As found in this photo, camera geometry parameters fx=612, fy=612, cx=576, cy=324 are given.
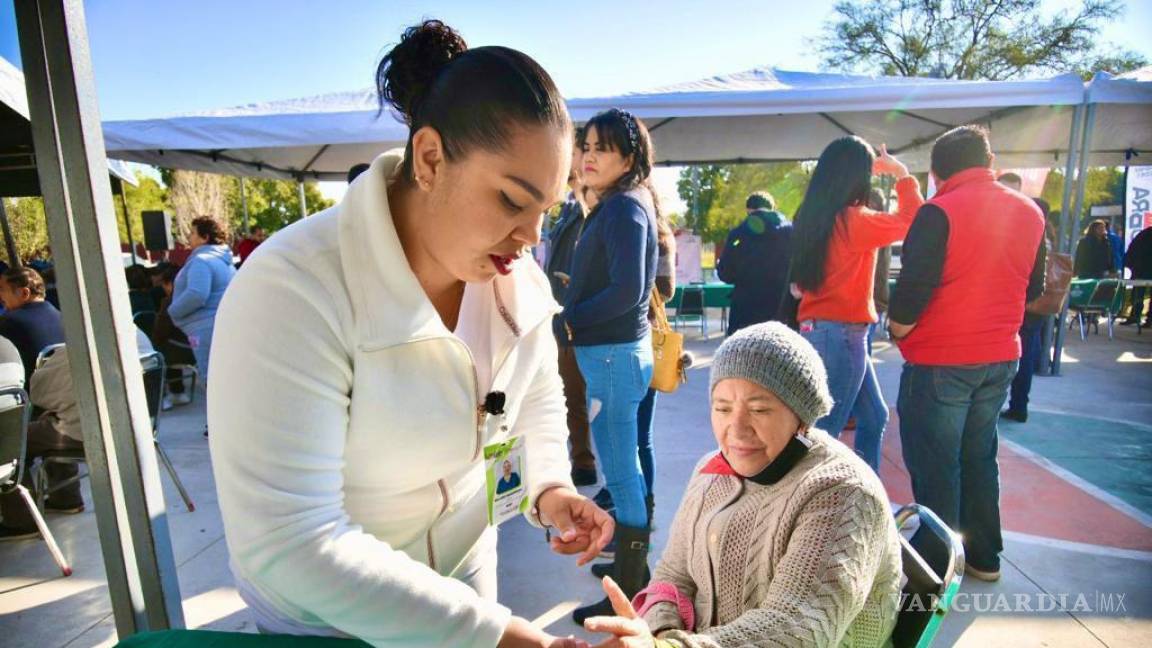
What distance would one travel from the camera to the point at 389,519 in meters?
1.03

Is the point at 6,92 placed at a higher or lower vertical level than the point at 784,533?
higher

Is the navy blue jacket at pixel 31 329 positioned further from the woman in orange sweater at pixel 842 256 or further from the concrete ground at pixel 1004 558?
the woman in orange sweater at pixel 842 256

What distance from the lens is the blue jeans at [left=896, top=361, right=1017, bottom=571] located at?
257cm

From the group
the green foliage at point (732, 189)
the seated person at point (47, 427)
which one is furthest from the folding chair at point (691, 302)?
the green foliage at point (732, 189)

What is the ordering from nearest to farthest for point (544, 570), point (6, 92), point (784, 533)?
point (784, 533), point (544, 570), point (6, 92)

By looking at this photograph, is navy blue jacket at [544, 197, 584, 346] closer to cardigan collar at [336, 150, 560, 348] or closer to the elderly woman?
the elderly woman

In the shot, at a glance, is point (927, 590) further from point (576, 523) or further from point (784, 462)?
point (576, 523)

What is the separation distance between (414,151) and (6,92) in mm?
4608

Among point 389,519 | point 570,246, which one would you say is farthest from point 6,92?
point 389,519

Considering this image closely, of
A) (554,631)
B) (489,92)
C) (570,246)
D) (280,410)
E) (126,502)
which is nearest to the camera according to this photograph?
(280,410)

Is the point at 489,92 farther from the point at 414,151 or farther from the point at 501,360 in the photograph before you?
the point at 501,360

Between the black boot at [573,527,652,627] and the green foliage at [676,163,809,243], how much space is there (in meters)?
19.4

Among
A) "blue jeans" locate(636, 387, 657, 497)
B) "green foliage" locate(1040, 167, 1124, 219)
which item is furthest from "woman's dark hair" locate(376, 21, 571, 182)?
"green foliage" locate(1040, 167, 1124, 219)

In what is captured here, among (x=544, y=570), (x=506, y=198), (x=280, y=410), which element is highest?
(x=506, y=198)
